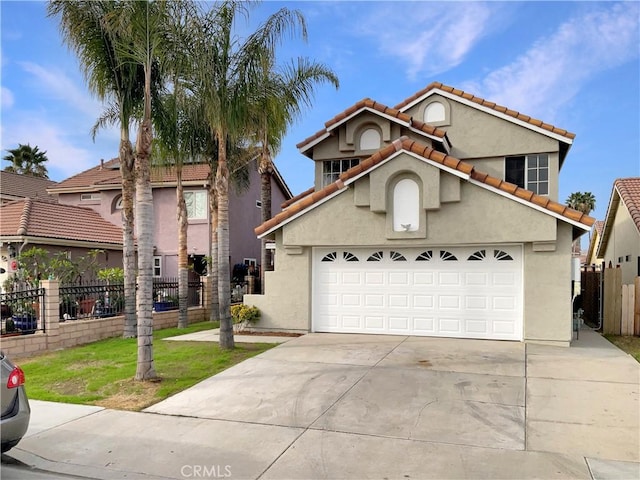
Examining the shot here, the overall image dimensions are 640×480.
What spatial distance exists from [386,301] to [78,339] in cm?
826

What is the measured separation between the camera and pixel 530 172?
1558cm

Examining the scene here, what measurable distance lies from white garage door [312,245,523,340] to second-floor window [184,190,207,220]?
40.0 feet

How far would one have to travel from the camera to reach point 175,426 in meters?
6.41

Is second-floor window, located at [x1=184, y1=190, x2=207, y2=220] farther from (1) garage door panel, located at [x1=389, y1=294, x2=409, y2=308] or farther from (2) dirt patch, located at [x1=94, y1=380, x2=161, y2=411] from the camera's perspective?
(2) dirt patch, located at [x1=94, y1=380, x2=161, y2=411]

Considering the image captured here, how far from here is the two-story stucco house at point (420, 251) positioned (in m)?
11.3

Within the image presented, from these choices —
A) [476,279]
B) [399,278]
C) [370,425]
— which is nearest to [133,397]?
[370,425]

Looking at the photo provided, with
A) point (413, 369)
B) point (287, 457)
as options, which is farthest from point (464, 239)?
point (287, 457)

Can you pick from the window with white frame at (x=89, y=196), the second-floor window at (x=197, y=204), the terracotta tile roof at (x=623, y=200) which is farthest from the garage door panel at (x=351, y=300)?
the window with white frame at (x=89, y=196)

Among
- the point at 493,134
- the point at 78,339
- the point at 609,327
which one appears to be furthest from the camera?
the point at 493,134

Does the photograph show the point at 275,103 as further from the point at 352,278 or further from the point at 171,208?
the point at 171,208

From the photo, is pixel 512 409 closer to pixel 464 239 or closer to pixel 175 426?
pixel 175 426

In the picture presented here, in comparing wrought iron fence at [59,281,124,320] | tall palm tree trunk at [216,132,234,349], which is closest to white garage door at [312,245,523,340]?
tall palm tree trunk at [216,132,234,349]

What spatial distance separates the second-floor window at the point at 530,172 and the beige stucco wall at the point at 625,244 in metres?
5.91

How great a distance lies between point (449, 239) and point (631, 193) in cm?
1185
